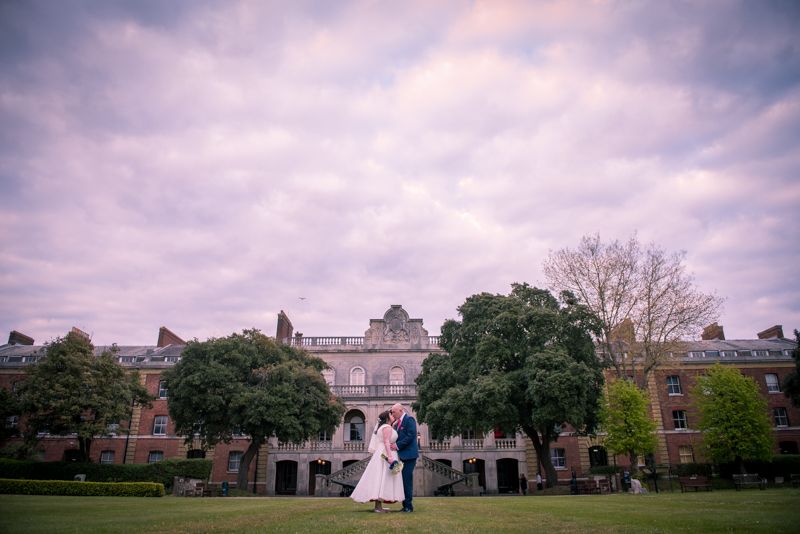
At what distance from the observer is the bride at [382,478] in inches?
436

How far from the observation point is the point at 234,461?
45250 millimetres

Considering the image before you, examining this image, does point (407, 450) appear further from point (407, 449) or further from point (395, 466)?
point (395, 466)

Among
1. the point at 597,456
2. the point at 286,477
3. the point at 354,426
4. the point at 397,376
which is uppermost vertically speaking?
the point at 397,376

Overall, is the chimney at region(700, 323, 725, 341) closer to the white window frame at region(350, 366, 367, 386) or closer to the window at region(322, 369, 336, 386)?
the white window frame at region(350, 366, 367, 386)

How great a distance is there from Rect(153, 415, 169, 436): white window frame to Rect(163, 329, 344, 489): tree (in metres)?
10.7

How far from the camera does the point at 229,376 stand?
34.6 metres

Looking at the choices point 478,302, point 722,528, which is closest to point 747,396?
point 478,302

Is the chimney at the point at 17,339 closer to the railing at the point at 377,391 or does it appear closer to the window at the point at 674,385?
the railing at the point at 377,391

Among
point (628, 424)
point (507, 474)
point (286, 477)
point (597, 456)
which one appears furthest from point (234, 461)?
point (628, 424)

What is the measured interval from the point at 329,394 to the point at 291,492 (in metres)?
13.3

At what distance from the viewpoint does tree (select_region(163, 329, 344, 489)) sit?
109 feet

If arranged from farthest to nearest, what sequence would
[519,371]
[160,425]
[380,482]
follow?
[160,425] → [519,371] → [380,482]

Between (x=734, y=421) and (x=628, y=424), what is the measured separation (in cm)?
847

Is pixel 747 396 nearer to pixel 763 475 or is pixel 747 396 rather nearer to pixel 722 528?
pixel 763 475
